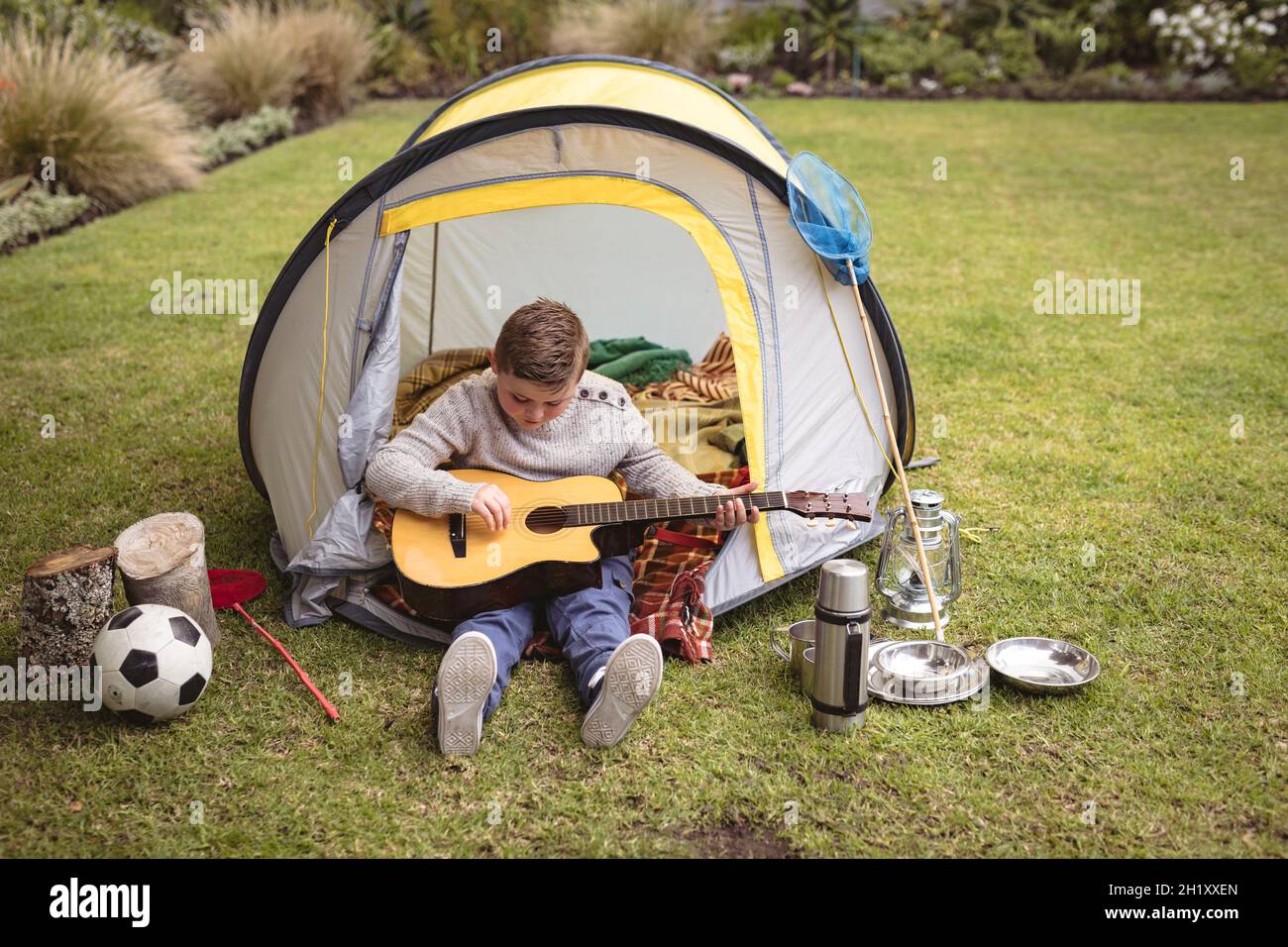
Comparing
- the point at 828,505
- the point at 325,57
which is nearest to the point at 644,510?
the point at 828,505

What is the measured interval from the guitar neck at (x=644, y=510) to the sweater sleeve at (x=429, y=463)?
11.7 inches

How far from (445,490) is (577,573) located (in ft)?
1.41

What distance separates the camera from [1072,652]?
3.00m

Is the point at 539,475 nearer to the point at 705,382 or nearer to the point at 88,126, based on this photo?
the point at 705,382

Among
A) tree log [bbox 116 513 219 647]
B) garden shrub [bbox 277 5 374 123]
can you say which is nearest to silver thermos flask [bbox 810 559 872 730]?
tree log [bbox 116 513 219 647]

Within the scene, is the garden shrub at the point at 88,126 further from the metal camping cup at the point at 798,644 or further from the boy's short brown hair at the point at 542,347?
the metal camping cup at the point at 798,644

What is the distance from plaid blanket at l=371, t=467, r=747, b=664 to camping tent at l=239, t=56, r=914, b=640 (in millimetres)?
55

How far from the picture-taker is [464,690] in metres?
2.61

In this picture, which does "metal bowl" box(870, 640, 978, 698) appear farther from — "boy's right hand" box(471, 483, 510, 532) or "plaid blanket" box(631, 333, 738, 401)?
"plaid blanket" box(631, 333, 738, 401)

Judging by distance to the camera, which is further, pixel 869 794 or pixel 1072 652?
pixel 1072 652

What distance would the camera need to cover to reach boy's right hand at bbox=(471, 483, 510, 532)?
9.63 ft
